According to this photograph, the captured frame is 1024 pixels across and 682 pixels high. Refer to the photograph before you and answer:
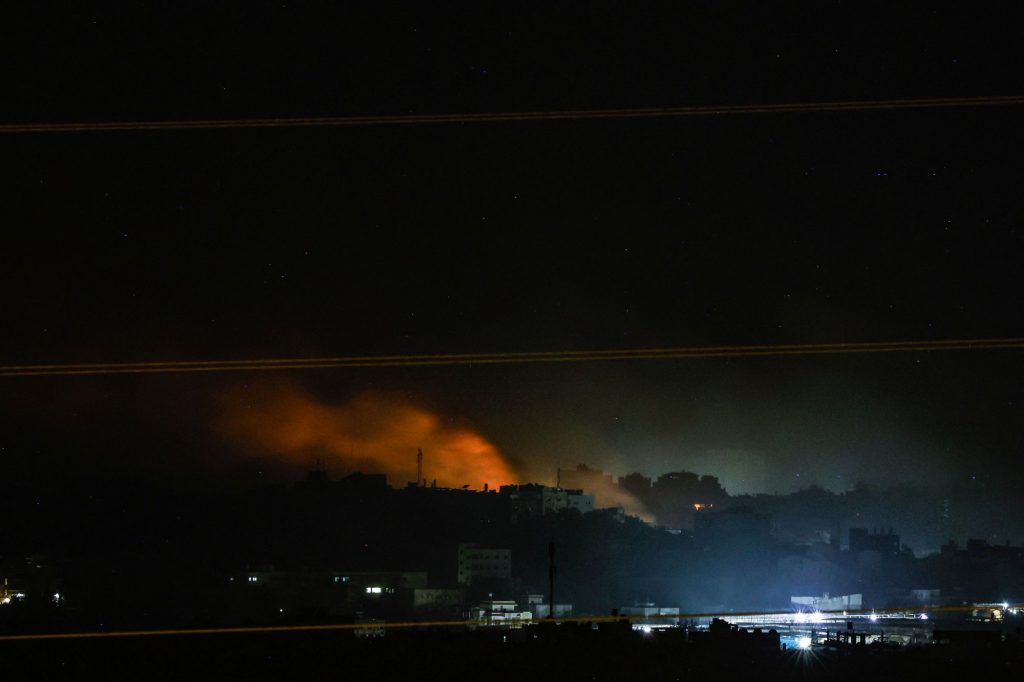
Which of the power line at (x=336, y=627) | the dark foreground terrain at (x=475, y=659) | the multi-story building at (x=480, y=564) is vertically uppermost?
the multi-story building at (x=480, y=564)

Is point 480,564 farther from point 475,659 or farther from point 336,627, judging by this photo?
point 336,627

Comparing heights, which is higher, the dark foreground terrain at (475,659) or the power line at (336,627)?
the power line at (336,627)

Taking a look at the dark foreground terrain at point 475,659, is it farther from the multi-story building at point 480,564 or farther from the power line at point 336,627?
the multi-story building at point 480,564

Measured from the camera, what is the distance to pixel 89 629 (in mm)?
16188

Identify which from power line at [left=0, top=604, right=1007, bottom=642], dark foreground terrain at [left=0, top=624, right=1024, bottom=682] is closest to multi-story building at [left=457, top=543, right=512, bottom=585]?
power line at [left=0, top=604, right=1007, bottom=642]

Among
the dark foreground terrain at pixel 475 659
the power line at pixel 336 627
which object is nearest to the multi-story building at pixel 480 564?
the power line at pixel 336 627

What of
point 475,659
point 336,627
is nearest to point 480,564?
point 475,659

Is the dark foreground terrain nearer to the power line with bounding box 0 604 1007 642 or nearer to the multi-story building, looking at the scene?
the power line with bounding box 0 604 1007 642

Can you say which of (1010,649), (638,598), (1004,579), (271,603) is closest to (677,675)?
(1010,649)

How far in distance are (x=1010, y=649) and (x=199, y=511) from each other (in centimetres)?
1418

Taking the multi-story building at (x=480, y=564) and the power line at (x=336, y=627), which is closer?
the power line at (x=336, y=627)

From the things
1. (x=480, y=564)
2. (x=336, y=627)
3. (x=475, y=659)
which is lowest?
(x=475, y=659)

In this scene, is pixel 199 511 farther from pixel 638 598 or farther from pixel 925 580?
pixel 925 580

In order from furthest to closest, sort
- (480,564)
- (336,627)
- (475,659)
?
1. (480,564)
2. (475,659)
3. (336,627)
